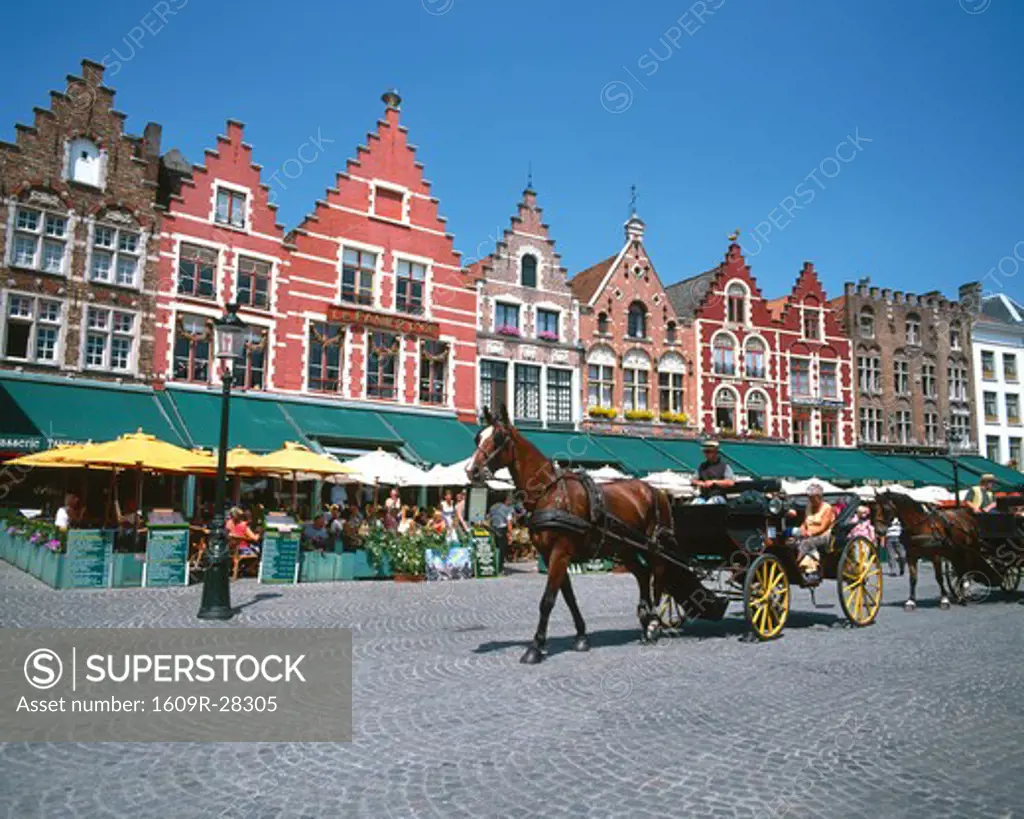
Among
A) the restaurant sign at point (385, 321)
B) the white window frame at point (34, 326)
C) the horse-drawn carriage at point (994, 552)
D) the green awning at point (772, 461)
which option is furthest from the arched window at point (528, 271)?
the horse-drawn carriage at point (994, 552)

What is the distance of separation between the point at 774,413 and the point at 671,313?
21.7 ft

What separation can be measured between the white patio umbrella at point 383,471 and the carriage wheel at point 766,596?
11137mm

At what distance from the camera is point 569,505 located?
26.5 ft

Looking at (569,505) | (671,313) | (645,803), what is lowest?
(645,803)

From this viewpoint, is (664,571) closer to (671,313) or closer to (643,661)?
(643,661)

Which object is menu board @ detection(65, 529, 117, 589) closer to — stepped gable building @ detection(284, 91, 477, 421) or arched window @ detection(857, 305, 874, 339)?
stepped gable building @ detection(284, 91, 477, 421)

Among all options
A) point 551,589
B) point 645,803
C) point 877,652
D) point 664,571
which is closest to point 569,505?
point 551,589

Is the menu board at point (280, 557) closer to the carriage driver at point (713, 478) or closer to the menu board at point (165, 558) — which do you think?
the menu board at point (165, 558)

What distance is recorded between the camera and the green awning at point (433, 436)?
24191 millimetres

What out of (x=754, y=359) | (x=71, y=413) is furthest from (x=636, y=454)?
(x=71, y=413)

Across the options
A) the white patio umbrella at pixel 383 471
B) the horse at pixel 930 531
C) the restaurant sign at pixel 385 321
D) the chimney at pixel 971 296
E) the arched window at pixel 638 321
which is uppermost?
the chimney at pixel 971 296

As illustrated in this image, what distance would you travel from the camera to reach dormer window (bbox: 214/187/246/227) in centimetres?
2450

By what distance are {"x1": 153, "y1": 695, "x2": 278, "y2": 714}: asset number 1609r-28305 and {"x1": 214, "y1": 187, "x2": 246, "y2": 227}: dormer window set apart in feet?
68.7

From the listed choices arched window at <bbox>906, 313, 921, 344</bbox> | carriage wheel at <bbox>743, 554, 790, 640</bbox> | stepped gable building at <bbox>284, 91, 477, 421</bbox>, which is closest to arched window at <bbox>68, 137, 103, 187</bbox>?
stepped gable building at <bbox>284, 91, 477, 421</bbox>
